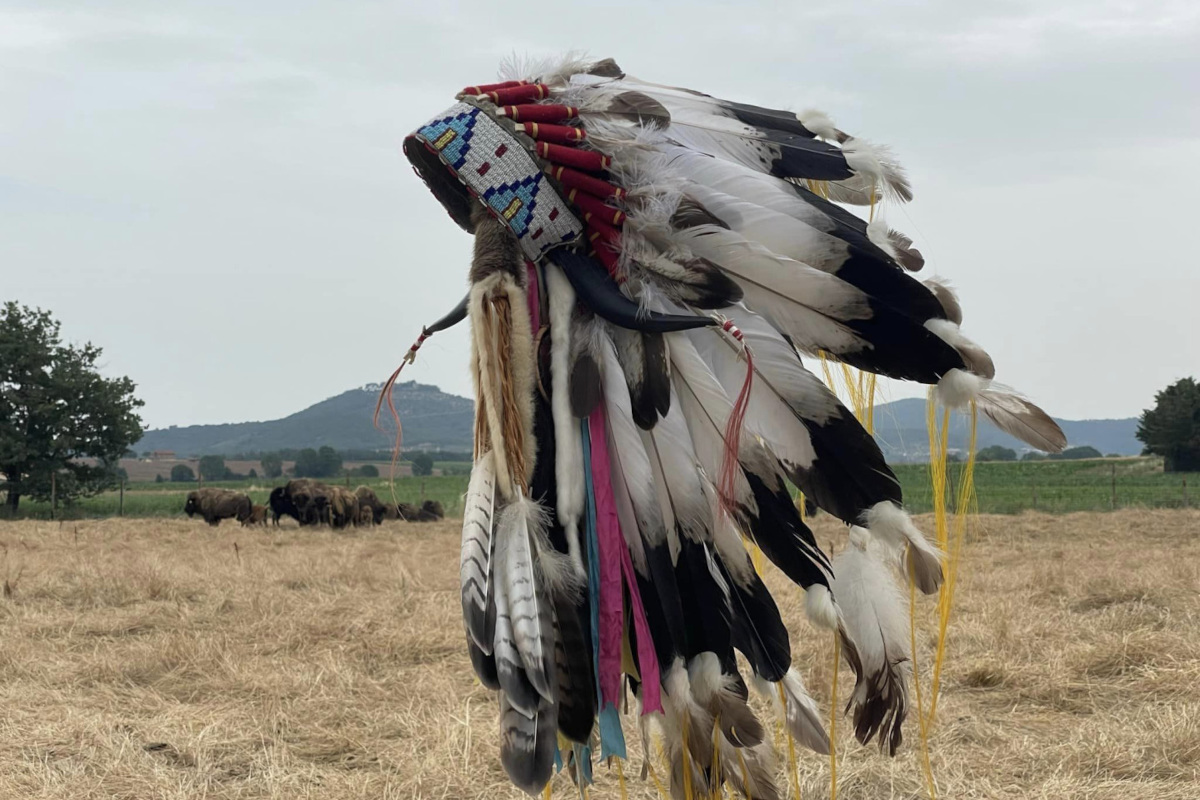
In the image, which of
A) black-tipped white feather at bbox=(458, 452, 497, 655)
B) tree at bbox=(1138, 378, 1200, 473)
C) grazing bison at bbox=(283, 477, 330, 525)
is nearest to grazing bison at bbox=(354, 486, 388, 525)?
grazing bison at bbox=(283, 477, 330, 525)

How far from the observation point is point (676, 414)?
84.4 inches

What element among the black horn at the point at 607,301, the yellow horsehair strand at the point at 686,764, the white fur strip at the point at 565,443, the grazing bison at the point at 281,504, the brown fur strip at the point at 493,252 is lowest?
the grazing bison at the point at 281,504

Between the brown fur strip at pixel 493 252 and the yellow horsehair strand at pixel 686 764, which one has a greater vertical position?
the brown fur strip at pixel 493 252

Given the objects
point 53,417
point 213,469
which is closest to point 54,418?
point 53,417

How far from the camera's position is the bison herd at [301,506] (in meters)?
22.7

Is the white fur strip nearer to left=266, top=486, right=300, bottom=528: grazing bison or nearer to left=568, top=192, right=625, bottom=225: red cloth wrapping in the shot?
left=568, top=192, right=625, bottom=225: red cloth wrapping

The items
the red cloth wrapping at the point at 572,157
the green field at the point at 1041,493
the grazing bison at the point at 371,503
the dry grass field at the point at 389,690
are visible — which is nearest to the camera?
the red cloth wrapping at the point at 572,157

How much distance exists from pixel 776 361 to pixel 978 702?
3.17m

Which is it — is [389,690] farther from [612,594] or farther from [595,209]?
[595,209]

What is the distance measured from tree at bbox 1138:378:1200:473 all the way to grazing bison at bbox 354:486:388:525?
28.8 meters

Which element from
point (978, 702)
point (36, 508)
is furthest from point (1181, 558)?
point (36, 508)

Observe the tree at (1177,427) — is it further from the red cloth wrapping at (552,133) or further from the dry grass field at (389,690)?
the red cloth wrapping at (552,133)

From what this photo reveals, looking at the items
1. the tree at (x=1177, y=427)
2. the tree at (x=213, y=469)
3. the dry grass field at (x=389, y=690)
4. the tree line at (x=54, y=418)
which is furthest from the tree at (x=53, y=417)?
the tree at (x=213, y=469)

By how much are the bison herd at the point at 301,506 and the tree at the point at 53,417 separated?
25.9 feet
